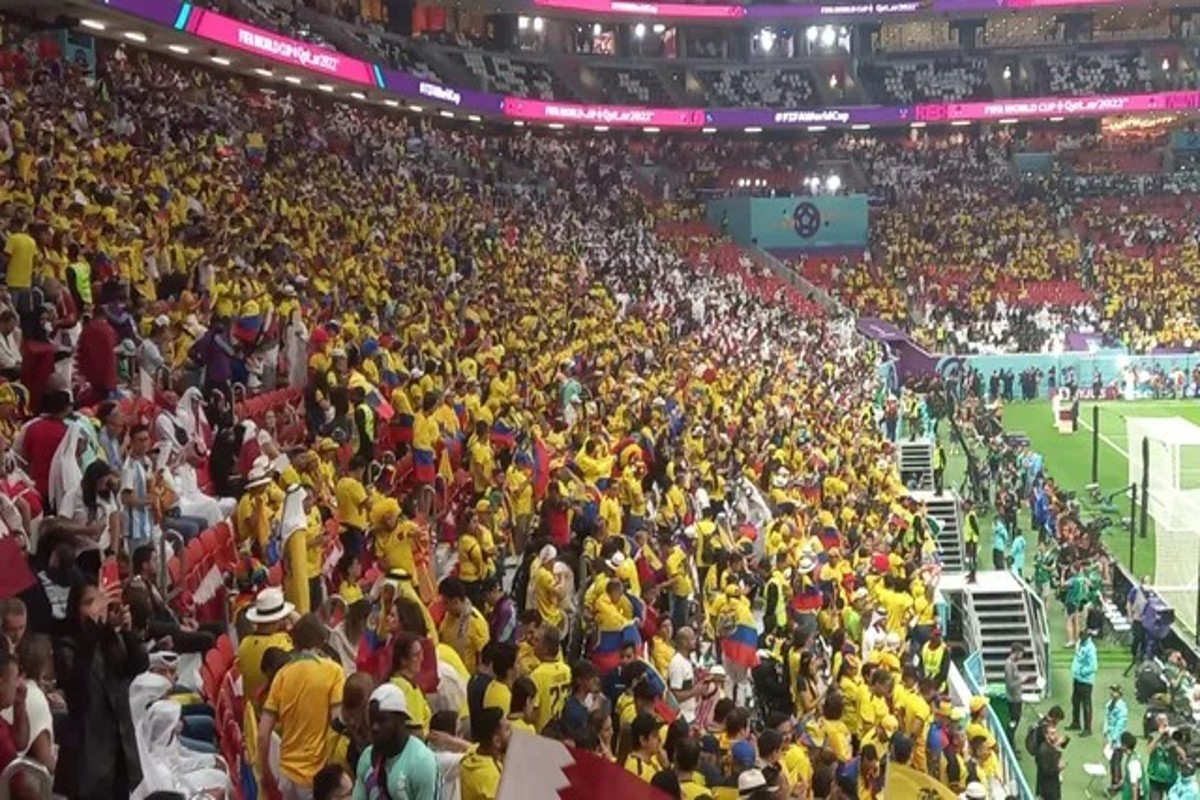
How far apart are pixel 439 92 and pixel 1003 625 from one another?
22558 mm

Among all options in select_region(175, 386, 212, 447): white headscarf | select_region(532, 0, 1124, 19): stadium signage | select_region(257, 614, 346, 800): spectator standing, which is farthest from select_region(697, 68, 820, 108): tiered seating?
select_region(257, 614, 346, 800): spectator standing

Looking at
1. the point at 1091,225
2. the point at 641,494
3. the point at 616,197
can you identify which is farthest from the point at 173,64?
the point at 1091,225

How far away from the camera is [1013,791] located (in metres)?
12.9

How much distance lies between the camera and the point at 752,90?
4931cm

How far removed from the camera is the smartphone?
276 inches

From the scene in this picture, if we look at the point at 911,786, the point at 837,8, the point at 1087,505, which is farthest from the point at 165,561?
the point at 837,8

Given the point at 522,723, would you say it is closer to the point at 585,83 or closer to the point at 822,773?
the point at 822,773

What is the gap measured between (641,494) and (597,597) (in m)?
4.05

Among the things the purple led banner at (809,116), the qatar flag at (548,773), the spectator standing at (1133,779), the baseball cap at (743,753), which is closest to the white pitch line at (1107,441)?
the spectator standing at (1133,779)

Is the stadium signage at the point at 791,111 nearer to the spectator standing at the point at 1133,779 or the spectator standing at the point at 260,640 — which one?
the spectator standing at the point at 1133,779

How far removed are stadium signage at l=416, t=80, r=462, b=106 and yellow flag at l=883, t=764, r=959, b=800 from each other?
98.8ft

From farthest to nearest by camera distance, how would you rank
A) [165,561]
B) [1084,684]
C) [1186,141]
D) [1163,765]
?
1. [1186,141]
2. [1084,684]
3. [1163,765]
4. [165,561]

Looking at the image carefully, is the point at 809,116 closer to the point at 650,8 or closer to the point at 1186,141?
the point at 650,8

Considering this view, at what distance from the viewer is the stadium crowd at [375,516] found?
5840mm
